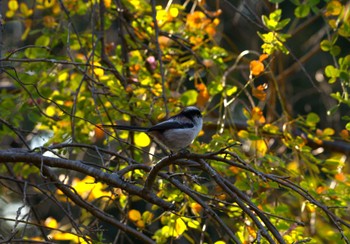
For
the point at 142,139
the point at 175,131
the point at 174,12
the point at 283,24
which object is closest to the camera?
the point at 175,131

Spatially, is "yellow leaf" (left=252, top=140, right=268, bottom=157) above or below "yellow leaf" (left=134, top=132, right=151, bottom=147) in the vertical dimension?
below

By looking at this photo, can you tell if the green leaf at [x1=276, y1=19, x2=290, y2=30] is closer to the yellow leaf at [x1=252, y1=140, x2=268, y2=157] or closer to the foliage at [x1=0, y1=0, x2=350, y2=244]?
the foliage at [x1=0, y1=0, x2=350, y2=244]

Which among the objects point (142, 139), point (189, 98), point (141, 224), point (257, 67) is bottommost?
point (141, 224)

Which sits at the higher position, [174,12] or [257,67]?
[174,12]

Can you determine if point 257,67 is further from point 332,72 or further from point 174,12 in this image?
point 174,12

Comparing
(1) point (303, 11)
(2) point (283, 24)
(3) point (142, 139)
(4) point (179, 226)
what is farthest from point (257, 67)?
(4) point (179, 226)

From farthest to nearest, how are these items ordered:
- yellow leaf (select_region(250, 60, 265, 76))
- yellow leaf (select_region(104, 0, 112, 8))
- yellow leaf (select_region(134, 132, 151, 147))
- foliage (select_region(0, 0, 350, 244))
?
yellow leaf (select_region(104, 0, 112, 8)) < yellow leaf (select_region(134, 132, 151, 147)) < yellow leaf (select_region(250, 60, 265, 76)) < foliage (select_region(0, 0, 350, 244))

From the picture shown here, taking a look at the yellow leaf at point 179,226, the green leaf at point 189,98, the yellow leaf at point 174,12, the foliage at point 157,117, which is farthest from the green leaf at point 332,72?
the yellow leaf at point 174,12

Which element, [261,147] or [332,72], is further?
[261,147]

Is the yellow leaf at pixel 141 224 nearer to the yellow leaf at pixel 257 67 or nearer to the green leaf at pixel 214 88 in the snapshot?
the green leaf at pixel 214 88

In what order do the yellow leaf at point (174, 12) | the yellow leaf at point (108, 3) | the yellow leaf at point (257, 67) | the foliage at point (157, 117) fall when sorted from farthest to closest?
1. the yellow leaf at point (108, 3)
2. the yellow leaf at point (174, 12)
3. the yellow leaf at point (257, 67)
4. the foliage at point (157, 117)

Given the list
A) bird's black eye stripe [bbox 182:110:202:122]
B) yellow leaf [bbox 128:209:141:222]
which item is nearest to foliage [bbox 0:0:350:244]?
yellow leaf [bbox 128:209:141:222]

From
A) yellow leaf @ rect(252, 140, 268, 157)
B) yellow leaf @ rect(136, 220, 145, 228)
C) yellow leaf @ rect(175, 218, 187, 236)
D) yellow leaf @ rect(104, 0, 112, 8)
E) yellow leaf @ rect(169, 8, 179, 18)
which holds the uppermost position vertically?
yellow leaf @ rect(104, 0, 112, 8)

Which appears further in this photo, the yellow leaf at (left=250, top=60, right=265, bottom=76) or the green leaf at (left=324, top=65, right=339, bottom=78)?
the yellow leaf at (left=250, top=60, right=265, bottom=76)
